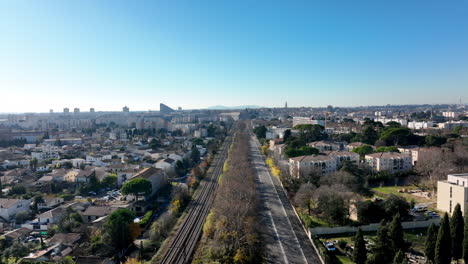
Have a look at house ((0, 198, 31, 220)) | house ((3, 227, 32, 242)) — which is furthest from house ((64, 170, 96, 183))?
house ((3, 227, 32, 242))

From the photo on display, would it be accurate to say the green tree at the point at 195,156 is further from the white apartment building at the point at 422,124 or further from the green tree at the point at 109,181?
the white apartment building at the point at 422,124

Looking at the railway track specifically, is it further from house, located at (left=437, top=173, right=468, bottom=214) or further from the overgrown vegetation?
house, located at (left=437, top=173, right=468, bottom=214)

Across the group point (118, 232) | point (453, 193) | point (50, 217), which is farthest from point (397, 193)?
point (50, 217)

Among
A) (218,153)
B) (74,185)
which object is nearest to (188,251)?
(74,185)

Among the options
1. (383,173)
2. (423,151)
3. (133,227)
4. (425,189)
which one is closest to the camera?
(133,227)

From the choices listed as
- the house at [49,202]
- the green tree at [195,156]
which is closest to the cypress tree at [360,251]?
the house at [49,202]

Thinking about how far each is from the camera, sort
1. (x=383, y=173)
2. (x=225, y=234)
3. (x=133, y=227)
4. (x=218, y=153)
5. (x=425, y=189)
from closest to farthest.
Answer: (x=225, y=234) → (x=133, y=227) → (x=425, y=189) → (x=383, y=173) → (x=218, y=153)

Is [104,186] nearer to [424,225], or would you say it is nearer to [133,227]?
[133,227]
